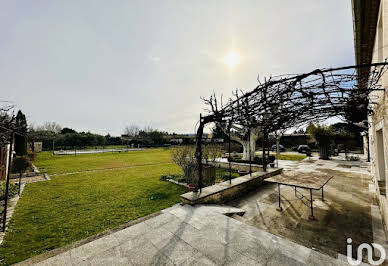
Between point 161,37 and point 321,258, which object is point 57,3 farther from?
point 321,258

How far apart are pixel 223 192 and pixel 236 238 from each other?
6.83 feet

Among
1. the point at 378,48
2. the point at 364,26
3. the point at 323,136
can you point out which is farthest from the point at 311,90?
the point at 323,136

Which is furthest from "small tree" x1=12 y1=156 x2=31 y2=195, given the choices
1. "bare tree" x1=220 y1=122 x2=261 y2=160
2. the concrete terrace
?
"bare tree" x1=220 y1=122 x2=261 y2=160

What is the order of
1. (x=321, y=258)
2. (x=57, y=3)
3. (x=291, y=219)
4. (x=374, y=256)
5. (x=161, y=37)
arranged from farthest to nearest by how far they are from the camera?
(x=161, y=37), (x=57, y=3), (x=291, y=219), (x=374, y=256), (x=321, y=258)

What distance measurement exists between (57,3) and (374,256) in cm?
904

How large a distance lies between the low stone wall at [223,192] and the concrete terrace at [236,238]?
0.74ft

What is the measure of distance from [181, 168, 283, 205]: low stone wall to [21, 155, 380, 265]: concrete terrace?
8.9 inches

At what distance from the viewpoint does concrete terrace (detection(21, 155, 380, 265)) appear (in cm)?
208

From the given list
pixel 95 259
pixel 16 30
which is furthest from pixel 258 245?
pixel 16 30

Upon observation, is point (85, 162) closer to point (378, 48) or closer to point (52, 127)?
point (378, 48)

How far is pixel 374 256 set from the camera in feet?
8.04

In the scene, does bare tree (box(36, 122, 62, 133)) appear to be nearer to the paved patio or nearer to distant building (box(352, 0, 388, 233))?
the paved patio

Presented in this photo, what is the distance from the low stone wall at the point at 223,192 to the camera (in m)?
3.99

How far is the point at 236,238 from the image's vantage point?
2.52 m
